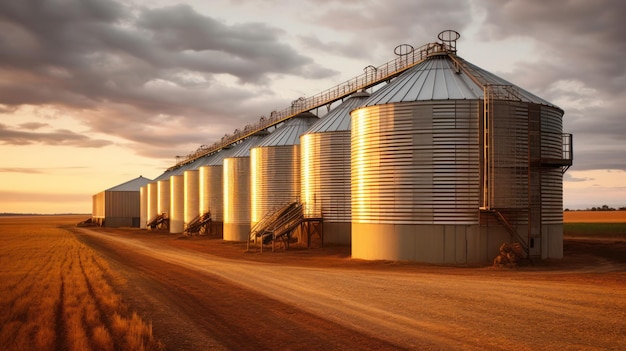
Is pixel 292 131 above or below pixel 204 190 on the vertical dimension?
above

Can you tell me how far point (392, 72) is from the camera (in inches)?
1870

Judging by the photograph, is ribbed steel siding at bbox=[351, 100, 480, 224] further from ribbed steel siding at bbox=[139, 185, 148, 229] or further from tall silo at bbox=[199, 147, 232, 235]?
ribbed steel siding at bbox=[139, 185, 148, 229]

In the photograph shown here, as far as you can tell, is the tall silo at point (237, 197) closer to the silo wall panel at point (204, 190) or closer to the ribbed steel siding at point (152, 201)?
the silo wall panel at point (204, 190)

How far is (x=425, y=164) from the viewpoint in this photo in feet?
113

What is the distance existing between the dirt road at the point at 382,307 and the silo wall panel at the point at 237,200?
3169cm

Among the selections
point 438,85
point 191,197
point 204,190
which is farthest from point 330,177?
point 191,197

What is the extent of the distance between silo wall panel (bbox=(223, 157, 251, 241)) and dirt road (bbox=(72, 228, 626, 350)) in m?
31.7

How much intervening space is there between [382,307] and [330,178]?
98.2 ft

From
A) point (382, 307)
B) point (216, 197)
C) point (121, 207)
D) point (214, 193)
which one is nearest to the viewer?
point (382, 307)

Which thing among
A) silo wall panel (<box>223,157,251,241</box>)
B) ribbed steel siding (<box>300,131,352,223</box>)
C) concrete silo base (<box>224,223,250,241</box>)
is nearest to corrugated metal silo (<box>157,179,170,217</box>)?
silo wall panel (<box>223,157,251,241</box>)

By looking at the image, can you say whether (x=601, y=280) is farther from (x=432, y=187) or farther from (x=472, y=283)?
(x=432, y=187)

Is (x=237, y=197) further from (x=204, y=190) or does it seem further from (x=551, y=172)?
(x=551, y=172)

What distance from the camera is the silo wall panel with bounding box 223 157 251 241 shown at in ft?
214

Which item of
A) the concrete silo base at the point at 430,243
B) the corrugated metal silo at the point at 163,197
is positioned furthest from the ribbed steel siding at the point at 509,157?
the corrugated metal silo at the point at 163,197
